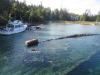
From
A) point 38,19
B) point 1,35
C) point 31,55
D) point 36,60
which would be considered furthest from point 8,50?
point 38,19

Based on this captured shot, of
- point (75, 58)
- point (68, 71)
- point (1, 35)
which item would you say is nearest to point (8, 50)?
point (75, 58)

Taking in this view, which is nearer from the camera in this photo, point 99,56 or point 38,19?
point 99,56

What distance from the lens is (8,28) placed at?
235ft

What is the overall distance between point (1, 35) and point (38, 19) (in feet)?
247

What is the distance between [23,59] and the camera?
124 ft

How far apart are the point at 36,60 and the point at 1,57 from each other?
6290 mm

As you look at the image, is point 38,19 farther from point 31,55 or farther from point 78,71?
point 78,71

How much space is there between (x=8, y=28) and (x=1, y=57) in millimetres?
33721

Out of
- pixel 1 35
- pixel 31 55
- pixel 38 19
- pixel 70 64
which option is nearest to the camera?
pixel 70 64

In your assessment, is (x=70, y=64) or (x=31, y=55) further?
(x=31, y=55)

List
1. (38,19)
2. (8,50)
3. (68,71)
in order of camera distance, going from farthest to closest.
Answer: (38,19) → (8,50) → (68,71)

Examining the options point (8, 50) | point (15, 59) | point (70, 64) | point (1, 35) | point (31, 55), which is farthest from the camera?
point (1, 35)

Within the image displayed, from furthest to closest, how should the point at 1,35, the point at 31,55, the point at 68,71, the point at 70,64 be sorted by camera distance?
1. the point at 1,35
2. the point at 31,55
3. the point at 70,64
4. the point at 68,71

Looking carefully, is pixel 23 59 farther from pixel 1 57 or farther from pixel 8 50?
pixel 8 50
